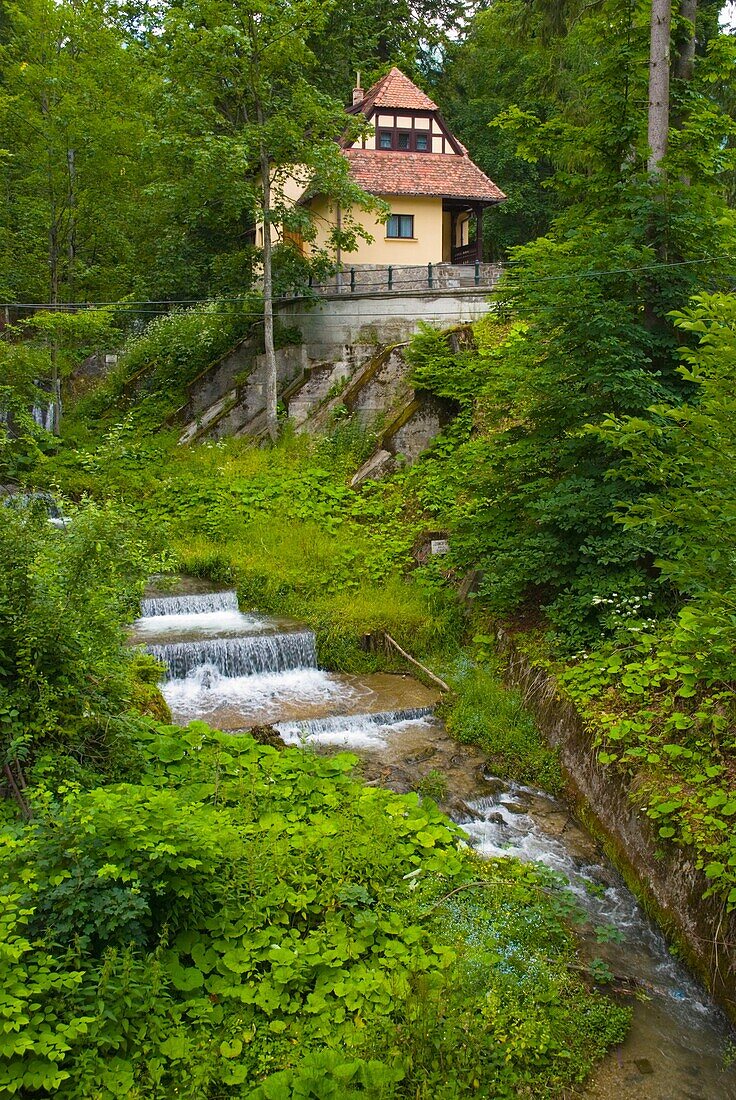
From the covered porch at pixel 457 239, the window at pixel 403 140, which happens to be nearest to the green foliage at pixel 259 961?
the window at pixel 403 140

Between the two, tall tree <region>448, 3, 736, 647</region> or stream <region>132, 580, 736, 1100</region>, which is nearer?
stream <region>132, 580, 736, 1100</region>

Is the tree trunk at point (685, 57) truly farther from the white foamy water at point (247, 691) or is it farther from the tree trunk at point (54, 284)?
the tree trunk at point (54, 284)

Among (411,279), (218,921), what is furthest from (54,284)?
(218,921)

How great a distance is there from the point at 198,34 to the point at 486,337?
9818 mm

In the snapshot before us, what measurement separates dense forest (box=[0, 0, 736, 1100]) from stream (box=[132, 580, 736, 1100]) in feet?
0.76

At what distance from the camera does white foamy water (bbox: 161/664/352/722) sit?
37.8 ft

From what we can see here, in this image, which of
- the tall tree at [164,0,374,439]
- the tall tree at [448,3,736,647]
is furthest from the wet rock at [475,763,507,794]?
the tall tree at [164,0,374,439]

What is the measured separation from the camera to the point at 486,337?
63.8ft

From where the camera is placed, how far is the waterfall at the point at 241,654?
12.3m

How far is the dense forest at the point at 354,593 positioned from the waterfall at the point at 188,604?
17.4 inches

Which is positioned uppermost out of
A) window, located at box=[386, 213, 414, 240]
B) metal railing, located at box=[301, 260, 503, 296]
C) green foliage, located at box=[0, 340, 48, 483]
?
window, located at box=[386, 213, 414, 240]

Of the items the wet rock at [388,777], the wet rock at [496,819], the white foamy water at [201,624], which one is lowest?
the wet rock at [496,819]

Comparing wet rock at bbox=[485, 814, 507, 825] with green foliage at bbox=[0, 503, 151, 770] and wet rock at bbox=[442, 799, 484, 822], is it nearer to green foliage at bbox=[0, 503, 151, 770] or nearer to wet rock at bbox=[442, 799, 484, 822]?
wet rock at bbox=[442, 799, 484, 822]

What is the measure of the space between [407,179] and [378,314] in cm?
708
